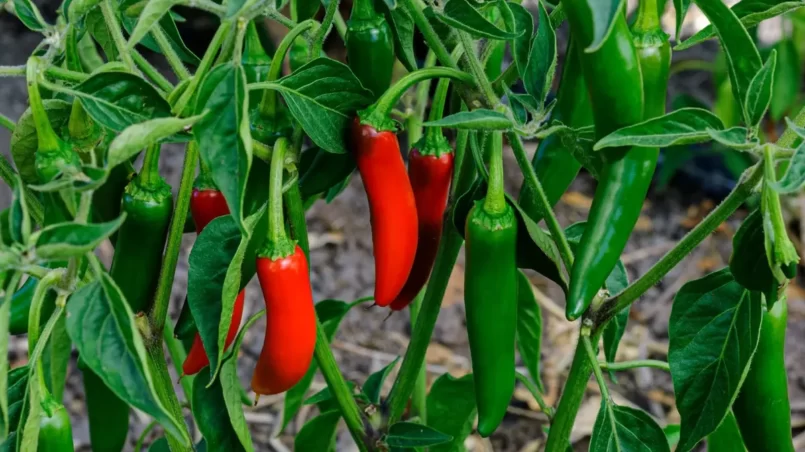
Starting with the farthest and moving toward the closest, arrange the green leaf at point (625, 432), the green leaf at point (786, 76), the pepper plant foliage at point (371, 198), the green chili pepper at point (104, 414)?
the green leaf at point (786, 76)
the green chili pepper at point (104, 414)
the green leaf at point (625, 432)
the pepper plant foliage at point (371, 198)

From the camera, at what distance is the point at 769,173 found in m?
0.72

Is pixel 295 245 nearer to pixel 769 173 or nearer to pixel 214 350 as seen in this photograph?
pixel 214 350

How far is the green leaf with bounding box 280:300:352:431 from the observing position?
4.32ft

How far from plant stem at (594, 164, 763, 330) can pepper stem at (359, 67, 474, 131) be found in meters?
0.25

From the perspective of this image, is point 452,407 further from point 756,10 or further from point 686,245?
point 756,10

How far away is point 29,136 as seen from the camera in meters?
0.87

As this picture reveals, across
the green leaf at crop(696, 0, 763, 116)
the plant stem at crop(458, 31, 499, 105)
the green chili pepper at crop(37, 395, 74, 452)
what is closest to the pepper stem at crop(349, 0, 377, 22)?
the plant stem at crop(458, 31, 499, 105)

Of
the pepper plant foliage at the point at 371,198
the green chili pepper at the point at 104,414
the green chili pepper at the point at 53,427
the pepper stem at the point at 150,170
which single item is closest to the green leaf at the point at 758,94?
the pepper plant foliage at the point at 371,198

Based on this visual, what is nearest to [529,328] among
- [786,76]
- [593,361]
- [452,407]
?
[452,407]

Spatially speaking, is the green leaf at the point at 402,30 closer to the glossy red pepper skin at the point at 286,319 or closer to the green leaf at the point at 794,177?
the glossy red pepper skin at the point at 286,319

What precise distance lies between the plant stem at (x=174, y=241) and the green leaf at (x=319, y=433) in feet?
1.27

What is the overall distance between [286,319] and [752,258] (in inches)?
17.0

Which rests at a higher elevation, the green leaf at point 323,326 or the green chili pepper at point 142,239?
the green chili pepper at point 142,239

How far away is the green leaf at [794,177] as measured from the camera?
68 cm
